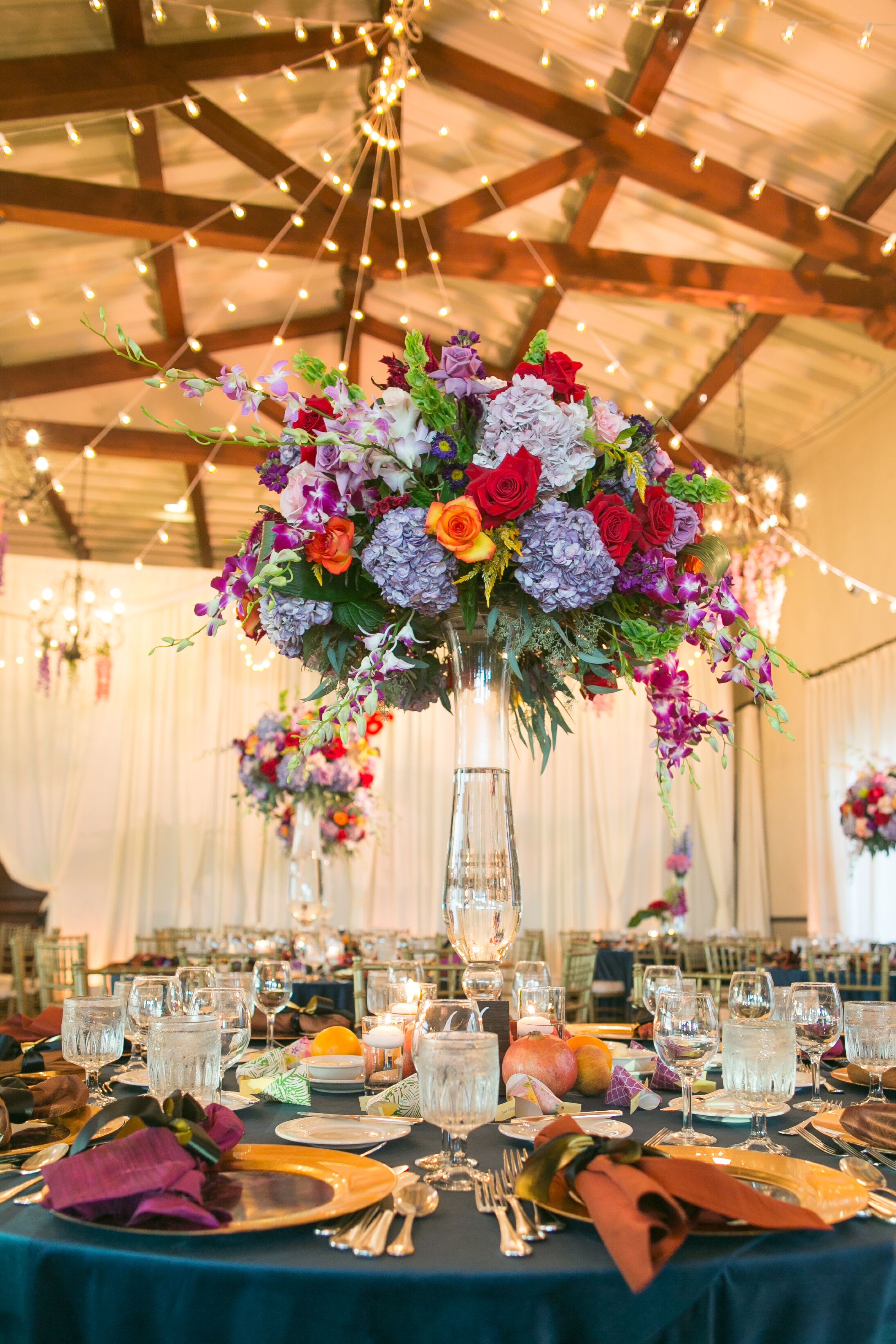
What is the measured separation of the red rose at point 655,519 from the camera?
166 cm

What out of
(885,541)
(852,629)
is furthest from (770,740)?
(885,541)

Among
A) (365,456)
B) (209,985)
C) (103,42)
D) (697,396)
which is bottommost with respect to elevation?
(209,985)

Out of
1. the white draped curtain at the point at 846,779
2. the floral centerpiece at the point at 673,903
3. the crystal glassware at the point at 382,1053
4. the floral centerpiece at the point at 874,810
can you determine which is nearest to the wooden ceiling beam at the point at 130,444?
the floral centerpiece at the point at 673,903

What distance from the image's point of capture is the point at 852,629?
813 cm

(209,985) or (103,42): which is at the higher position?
(103,42)

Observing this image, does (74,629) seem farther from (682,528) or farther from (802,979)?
(682,528)

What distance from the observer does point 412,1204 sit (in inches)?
39.9

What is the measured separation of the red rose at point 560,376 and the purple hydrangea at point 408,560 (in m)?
0.29

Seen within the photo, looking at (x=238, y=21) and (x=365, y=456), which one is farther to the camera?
(x=238, y=21)

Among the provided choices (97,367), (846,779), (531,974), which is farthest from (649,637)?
(97,367)

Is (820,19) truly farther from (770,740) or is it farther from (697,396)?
(770,740)

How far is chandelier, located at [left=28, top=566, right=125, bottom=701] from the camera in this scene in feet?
26.0

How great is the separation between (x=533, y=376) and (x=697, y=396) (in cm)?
771

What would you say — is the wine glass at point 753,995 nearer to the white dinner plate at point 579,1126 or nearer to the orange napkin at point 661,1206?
the white dinner plate at point 579,1126
